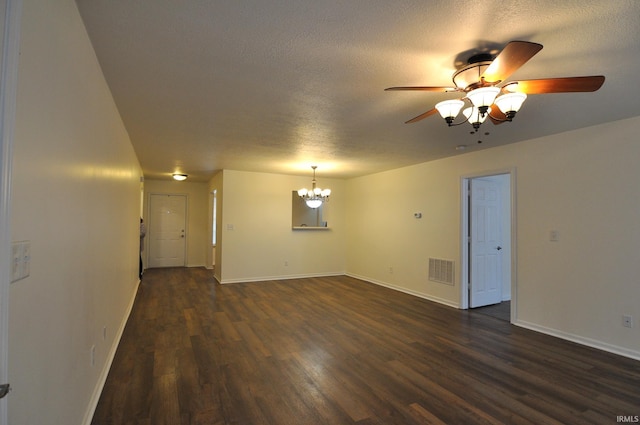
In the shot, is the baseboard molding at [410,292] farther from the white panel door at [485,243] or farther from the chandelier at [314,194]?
the chandelier at [314,194]

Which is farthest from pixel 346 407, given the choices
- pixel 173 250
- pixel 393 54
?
pixel 173 250

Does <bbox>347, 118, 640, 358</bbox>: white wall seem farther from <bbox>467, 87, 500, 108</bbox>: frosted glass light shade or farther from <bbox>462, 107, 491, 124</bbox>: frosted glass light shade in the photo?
<bbox>467, 87, 500, 108</bbox>: frosted glass light shade

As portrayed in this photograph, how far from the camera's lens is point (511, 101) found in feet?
6.52

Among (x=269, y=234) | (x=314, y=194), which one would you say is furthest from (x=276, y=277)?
(x=314, y=194)

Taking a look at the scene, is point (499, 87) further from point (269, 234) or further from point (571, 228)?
point (269, 234)

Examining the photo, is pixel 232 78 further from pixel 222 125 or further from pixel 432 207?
pixel 432 207

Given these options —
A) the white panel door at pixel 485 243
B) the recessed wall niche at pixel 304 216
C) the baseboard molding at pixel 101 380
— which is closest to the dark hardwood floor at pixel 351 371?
the baseboard molding at pixel 101 380

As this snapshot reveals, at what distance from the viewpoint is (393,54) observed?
6.68 ft

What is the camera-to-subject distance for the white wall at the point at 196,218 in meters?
8.80

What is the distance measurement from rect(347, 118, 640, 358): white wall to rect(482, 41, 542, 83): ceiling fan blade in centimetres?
251

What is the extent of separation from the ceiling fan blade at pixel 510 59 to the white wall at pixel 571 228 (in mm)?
2510

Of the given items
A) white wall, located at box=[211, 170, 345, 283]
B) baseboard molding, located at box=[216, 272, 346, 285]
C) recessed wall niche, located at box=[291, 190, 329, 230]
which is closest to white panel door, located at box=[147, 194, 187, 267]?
white wall, located at box=[211, 170, 345, 283]

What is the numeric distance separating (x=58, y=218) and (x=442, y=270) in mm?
5069

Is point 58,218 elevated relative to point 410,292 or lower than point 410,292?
elevated
